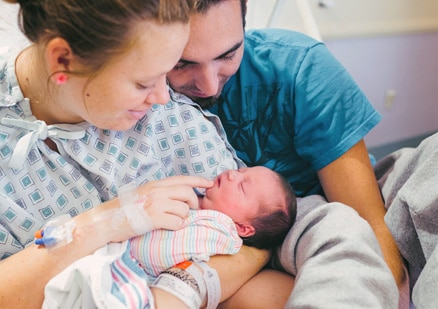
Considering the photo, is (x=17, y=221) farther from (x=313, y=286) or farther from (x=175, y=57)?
(x=313, y=286)

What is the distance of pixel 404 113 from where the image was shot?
3.25 metres

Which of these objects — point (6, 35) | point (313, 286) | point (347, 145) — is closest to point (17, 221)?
point (6, 35)

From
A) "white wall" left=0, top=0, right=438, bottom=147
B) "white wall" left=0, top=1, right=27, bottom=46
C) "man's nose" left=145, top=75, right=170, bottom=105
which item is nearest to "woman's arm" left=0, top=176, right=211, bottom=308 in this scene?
"man's nose" left=145, top=75, right=170, bottom=105

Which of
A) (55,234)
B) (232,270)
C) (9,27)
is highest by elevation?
(9,27)

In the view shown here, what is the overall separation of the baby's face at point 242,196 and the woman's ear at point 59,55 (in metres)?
0.52

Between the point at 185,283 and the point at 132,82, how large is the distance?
45 cm

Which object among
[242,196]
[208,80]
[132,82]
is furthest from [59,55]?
[242,196]

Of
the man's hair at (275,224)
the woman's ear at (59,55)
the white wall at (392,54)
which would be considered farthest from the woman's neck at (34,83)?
the white wall at (392,54)

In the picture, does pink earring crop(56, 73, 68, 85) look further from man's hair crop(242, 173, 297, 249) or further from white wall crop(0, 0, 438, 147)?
white wall crop(0, 0, 438, 147)

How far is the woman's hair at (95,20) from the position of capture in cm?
84

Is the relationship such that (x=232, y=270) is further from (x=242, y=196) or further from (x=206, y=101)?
(x=206, y=101)

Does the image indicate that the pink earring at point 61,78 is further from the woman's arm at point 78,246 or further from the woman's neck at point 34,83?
the woman's arm at point 78,246

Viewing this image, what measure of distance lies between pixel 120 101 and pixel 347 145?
66cm

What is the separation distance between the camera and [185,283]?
1.02 m
